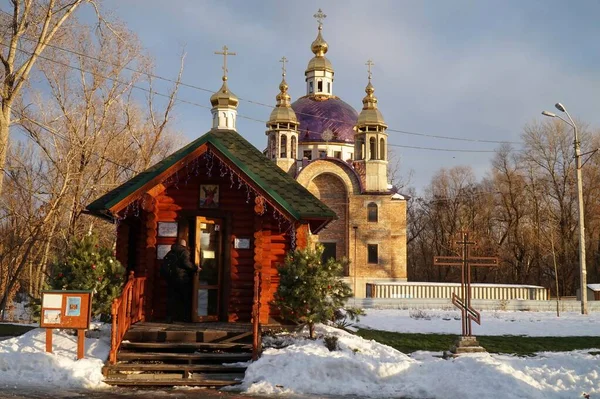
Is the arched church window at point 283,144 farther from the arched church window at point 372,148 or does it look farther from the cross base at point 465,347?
the cross base at point 465,347

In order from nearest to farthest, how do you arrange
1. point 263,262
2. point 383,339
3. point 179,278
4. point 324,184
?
1. point 179,278
2. point 263,262
3. point 383,339
4. point 324,184

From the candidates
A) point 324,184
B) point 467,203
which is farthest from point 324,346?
point 467,203

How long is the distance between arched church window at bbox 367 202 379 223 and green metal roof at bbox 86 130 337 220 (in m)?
24.3

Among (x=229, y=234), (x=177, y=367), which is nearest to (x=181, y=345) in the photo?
(x=177, y=367)

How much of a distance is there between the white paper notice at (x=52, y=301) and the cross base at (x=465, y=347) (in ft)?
23.9

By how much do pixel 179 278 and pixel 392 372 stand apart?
15.1ft

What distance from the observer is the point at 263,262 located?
1302cm

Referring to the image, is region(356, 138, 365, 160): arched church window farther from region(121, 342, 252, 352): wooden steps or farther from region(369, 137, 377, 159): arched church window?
region(121, 342, 252, 352): wooden steps

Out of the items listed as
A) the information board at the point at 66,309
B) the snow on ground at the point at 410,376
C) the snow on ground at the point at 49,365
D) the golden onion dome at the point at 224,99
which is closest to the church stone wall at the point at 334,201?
the golden onion dome at the point at 224,99

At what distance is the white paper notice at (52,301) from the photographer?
10391 millimetres

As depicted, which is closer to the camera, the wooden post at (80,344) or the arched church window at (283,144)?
the wooden post at (80,344)

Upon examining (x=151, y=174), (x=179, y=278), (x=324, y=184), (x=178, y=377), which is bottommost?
(x=178, y=377)

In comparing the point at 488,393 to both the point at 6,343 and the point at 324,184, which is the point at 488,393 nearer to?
the point at 6,343

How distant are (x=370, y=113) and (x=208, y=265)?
28.9m
